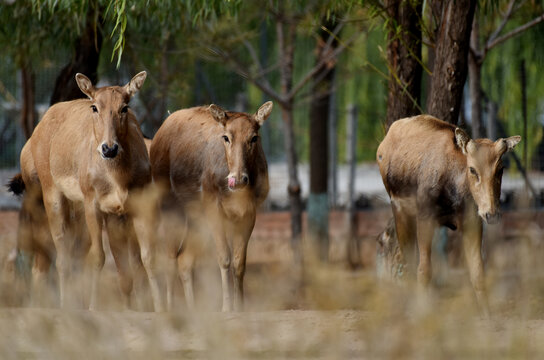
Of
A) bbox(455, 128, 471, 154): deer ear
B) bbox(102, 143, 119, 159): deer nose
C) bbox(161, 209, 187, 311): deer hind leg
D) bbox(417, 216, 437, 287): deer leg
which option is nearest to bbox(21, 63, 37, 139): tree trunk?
bbox(161, 209, 187, 311): deer hind leg

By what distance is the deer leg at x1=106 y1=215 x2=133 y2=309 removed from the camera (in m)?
9.23

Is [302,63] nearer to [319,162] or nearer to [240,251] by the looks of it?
[319,162]

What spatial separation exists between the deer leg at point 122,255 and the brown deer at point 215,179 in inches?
18.1

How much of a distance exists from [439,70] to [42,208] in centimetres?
490

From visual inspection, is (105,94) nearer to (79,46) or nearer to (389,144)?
(389,144)

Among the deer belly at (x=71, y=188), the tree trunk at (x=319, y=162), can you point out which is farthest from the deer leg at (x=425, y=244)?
the tree trunk at (x=319, y=162)

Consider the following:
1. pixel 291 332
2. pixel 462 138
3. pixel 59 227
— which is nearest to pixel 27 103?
pixel 59 227

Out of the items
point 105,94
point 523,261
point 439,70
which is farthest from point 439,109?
point 105,94

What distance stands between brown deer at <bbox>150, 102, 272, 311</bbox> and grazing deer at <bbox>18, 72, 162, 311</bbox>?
2.15ft

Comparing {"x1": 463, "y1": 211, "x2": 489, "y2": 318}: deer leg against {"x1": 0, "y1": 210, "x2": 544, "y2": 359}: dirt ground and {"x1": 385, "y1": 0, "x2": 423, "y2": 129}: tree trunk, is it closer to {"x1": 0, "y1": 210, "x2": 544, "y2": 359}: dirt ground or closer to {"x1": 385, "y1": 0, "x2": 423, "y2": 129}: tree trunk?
{"x1": 0, "y1": 210, "x2": 544, "y2": 359}: dirt ground

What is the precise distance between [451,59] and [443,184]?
6.09ft

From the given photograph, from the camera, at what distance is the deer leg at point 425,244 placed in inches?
326

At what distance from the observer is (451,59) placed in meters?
9.53

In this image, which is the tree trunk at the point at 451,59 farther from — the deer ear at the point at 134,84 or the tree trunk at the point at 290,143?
the tree trunk at the point at 290,143
